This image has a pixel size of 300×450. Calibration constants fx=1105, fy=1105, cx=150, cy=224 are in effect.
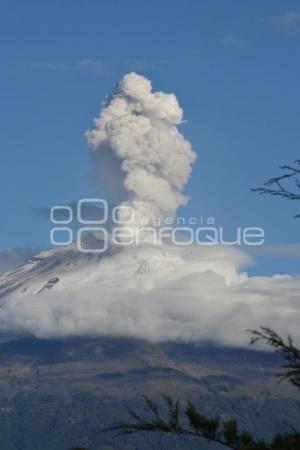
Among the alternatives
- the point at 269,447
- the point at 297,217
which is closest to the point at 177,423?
the point at 269,447

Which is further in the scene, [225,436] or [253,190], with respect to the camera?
[225,436]

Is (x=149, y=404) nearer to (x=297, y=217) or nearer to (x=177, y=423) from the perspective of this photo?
(x=177, y=423)

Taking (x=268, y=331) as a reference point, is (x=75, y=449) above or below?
below

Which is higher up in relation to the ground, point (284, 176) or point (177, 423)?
point (284, 176)

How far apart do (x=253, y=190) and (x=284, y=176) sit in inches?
28.4

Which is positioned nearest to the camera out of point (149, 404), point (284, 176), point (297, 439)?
point (284, 176)

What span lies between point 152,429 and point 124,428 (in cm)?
67

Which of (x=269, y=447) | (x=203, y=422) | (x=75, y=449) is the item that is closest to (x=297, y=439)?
(x=269, y=447)

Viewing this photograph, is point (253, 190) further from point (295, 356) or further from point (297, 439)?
point (297, 439)

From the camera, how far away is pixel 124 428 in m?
25.6

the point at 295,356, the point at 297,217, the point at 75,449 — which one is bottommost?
the point at 75,449

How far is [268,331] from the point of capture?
25.2 m

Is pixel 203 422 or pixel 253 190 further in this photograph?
pixel 203 422

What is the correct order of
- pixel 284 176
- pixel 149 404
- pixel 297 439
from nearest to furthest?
pixel 284 176, pixel 297 439, pixel 149 404
